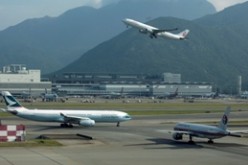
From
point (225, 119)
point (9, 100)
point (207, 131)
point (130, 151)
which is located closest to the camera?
point (130, 151)

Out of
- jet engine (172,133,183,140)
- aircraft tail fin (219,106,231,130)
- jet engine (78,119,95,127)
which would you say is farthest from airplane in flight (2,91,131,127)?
aircraft tail fin (219,106,231,130)

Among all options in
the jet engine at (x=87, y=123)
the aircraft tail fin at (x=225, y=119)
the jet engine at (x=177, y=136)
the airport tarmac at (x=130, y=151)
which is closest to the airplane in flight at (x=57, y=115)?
the jet engine at (x=87, y=123)

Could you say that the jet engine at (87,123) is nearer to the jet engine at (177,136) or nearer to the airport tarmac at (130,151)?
the airport tarmac at (130,151)

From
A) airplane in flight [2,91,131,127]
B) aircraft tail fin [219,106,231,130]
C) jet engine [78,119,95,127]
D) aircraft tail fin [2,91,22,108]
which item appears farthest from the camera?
aircraft tail fin [2,91,22,108]

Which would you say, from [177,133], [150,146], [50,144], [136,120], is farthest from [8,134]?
[136,120]

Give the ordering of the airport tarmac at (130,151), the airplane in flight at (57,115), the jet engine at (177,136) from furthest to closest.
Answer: the airplane in flight at (57,115)
the jet engine at (177,136)
the airport tarmac at (130,151)

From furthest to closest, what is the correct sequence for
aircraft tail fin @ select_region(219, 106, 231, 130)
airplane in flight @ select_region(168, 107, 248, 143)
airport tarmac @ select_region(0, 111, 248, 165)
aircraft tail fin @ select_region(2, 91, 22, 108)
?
aircraft tail fin @ select_region(2, 91, 22, 108) → airplane in flight @ select_region(168, 107, 248, 143) → aircraft tail fin @ select_region(219, 106, 231, 130) → airport tarmac @ select_region(0, 111, 248, 165)

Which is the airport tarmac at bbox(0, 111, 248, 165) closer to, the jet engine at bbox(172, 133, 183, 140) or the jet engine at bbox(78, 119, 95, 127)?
the jet engine at bbox(172, 133, 183, 140)

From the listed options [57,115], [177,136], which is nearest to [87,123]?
[57,115]

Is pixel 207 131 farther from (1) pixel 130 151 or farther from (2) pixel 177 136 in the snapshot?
(1) pixel 130 151
